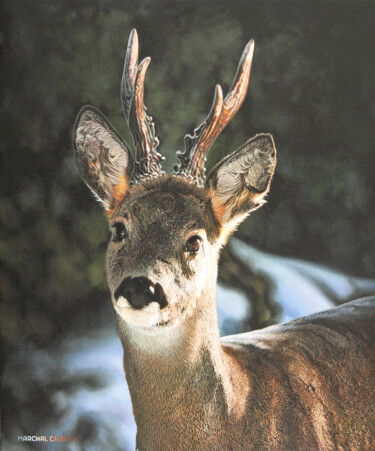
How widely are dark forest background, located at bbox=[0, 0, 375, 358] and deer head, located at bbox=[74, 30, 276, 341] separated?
213 mm

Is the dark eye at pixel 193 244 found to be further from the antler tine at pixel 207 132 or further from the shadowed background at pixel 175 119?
the shadowed background at pixel 175 119

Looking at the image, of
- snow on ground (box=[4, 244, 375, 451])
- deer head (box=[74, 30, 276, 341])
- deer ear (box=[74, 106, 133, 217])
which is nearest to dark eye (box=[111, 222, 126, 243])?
deer head (box=[74, 30, 276, 341])

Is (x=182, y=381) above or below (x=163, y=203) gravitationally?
below

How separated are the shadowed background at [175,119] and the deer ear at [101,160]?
0.32m

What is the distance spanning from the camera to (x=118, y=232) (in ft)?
7.08

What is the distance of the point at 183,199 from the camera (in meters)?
2.21

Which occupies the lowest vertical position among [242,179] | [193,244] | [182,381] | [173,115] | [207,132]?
[182,381]

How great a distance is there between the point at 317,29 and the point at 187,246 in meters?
1.51

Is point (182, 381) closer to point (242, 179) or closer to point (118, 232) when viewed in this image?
point (118, 232)

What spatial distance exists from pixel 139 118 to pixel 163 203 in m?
0.53

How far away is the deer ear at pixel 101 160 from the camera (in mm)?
2354

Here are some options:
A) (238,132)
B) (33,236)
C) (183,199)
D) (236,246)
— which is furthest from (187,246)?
(33,236)

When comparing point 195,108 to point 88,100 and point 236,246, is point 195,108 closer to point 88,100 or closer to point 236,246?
point 88,100

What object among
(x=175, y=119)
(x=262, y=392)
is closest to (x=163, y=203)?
(x=175, y=119)
